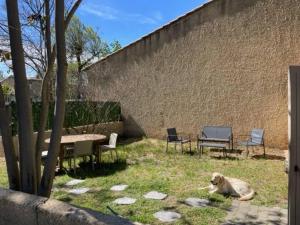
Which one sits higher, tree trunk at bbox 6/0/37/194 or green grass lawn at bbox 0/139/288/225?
tree trunk at bbox 6/0/37/194

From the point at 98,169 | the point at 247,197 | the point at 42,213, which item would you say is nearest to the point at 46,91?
the point at 42,213

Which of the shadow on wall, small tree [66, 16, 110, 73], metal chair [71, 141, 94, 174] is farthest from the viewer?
small tree [66, 16, 110, 73]

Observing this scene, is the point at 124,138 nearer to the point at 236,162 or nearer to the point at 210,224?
the point at 236,162

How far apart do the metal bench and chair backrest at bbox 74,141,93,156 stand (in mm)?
3807

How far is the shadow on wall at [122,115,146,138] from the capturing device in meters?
16.4

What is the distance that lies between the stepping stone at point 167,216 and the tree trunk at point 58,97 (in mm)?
2455

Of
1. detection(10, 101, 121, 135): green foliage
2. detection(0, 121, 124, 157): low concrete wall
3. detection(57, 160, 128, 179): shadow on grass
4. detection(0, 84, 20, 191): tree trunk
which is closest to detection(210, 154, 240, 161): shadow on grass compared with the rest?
detection(57, 160, 128, 179): shadow on grass

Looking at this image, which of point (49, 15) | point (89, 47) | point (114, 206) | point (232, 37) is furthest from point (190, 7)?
point (89, 47)

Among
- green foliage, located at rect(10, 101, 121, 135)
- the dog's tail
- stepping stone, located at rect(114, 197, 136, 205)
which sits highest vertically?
green foliage, located at rect(10, 101, 121, 135)

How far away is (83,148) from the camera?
983 cm

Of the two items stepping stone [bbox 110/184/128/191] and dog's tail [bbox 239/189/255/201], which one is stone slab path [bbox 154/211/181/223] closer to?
dog's tail [bbox 239/189/255/201]

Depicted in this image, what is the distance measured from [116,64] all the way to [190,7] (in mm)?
4219

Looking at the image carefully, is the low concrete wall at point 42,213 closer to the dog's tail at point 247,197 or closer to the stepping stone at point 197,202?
the stepping stone at point 197,202

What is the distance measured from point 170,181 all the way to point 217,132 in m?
5.05
